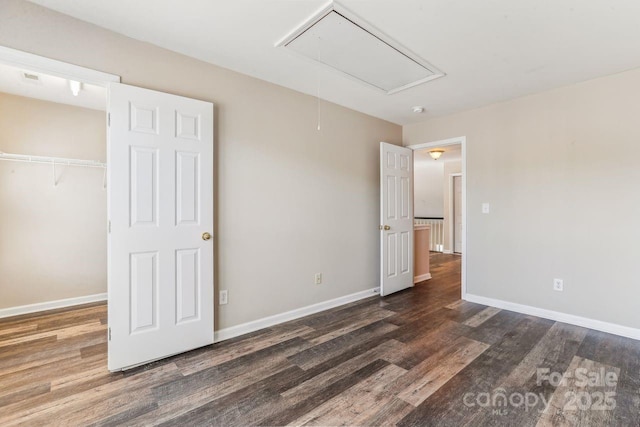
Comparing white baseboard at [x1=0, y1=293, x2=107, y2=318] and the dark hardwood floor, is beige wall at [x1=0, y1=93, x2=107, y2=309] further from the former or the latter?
the dark hardwood floor

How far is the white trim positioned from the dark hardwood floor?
2066 millimetres

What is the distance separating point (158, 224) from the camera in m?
2.22

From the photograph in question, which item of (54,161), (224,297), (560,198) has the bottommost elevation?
(224,297)

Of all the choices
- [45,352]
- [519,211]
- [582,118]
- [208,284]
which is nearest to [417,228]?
[519,211]

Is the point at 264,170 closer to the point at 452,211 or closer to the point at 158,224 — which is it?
the point at 158,224

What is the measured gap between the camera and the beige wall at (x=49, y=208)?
3.19 metres

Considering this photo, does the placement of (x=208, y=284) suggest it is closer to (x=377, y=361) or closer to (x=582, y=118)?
(x=377, y=361)

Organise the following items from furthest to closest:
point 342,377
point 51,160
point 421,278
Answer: point 421,278 < point 51,160 < point 342,377

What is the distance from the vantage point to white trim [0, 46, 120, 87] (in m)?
1.79

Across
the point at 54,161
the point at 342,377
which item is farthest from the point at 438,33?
the point at 54,161

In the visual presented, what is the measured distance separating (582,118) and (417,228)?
2388mm

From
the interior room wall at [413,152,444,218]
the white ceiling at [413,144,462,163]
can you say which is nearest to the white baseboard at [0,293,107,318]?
the white ceiling at [413,144,462,163]

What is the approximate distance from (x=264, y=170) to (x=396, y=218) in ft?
6.79

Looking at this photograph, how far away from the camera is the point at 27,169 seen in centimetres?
328
